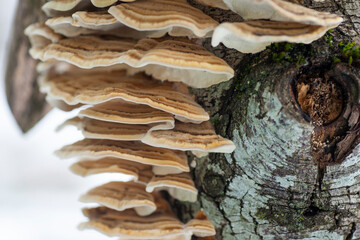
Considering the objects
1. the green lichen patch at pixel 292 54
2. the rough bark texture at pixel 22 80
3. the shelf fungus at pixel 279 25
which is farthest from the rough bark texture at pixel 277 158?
the rough bark texture at pixel 22 80

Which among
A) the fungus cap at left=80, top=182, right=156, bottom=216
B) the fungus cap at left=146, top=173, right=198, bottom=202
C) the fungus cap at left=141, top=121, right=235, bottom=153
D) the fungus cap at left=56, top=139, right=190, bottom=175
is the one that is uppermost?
the fungus cap at left=141, top=121, right=235, bottom=153

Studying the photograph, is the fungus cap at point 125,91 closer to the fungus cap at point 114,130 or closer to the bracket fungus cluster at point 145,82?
the bracket fungus cluster at point 145,82

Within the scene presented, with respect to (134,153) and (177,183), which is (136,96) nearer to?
(134,153)

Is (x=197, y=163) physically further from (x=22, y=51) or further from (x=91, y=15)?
(x=22, y=51)

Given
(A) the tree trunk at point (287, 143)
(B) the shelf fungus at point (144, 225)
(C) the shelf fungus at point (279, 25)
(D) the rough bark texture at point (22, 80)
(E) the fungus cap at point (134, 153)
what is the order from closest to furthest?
(C) the shelf fungus at point (279, 25), (A) the tree trunk at point (287, 143), (E) the fungus cap at point (134, 153), (B) the shelf fungus at point (144, 225), (D) the rough bark texture at point (22, 80)

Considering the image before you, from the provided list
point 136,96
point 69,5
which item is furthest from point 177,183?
point 69,5

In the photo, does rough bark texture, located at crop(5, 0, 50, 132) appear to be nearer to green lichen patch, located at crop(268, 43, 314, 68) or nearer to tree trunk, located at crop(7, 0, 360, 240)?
tree trunk, located at crop(7, 0, 360, 240)

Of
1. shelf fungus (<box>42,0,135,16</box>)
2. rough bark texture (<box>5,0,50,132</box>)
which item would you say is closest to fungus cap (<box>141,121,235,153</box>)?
shelf fungus (<box>42,0,135,16</box>)
